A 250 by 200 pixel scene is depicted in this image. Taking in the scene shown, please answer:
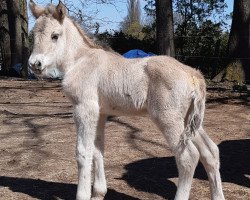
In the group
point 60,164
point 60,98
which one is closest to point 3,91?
point 60,98

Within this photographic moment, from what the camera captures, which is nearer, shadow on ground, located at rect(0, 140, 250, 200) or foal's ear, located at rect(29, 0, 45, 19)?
foal's ear, located at rect(29, 0, 45, 19)

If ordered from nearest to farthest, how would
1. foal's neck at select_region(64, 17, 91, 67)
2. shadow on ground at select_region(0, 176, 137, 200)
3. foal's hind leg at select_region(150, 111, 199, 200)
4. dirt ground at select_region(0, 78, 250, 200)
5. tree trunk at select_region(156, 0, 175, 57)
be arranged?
foal's hind leg at select_region(150, 111, 199, 200) < foal's neck at select_region(64, 17, 91, 67) < shadow on ground at select_region(0, 176, 137, 200) < dirt ground at select_region(0, 78, 250, 200) < tree trunk at select_region(156, 0, 175, 57)

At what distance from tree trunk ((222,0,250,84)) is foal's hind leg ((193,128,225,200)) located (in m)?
8.58

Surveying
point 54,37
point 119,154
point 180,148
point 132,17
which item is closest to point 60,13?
point 54,37

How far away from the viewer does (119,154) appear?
652 cm

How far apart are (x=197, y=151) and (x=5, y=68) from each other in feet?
58.6

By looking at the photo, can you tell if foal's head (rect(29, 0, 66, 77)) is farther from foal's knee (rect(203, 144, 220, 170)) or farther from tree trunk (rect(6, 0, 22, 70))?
tree trunk (rect(6, 0, 22, 70))

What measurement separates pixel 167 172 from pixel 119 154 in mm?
1035

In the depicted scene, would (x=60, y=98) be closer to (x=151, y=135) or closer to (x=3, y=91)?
(x=3, y=91)

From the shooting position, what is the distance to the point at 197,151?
409 centimetres

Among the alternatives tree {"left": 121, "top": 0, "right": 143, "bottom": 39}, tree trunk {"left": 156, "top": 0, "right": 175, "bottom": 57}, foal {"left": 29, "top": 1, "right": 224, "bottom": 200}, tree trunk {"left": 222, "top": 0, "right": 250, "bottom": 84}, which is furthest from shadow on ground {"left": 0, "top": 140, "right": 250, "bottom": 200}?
tree {"left": 121, "top": 0, "right": 143, "bottom": 39}

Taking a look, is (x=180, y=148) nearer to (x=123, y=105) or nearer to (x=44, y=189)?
(x=123, y=105)

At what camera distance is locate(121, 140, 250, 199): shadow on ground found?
515 centimetres

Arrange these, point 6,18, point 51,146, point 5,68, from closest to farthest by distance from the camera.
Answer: point 51,146
point 5,68
point 6,18
